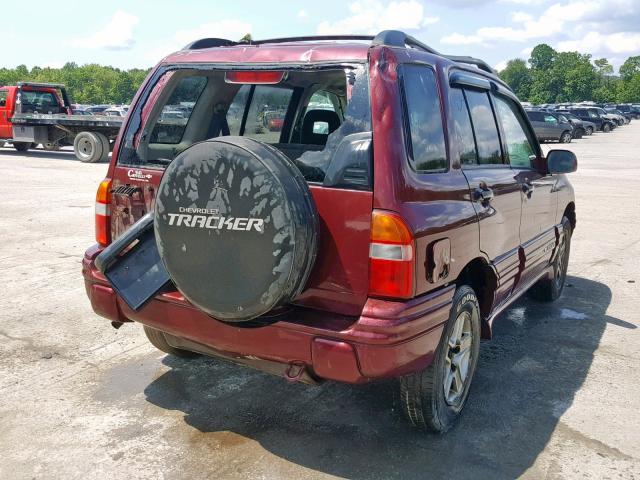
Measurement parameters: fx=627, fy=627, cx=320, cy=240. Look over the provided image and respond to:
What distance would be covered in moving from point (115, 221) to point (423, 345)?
6.10 ft

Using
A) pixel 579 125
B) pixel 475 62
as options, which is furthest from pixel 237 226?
pixel 579 125

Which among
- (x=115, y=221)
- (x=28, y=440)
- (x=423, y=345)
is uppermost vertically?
(x=115, y=221)

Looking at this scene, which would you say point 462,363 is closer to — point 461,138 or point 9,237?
point 461,138

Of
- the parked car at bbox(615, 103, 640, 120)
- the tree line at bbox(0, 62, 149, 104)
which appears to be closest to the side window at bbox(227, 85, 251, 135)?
the parked car at bbox(615, 103, 640, 120)

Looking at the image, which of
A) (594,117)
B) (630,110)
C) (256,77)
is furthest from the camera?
(630,110)

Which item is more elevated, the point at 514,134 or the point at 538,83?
the point at 538,83

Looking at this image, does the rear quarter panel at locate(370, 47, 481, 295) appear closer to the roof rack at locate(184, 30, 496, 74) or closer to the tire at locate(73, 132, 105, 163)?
the roof rack at locate(184, 30, 496, 74)

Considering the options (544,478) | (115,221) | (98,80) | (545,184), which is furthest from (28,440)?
Result: (98,80)

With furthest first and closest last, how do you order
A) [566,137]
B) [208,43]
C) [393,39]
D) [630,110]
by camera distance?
[630,110], [566,137], [208,43], [393,39]

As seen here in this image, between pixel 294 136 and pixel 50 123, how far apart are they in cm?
1623

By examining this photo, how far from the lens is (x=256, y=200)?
263 centimetres

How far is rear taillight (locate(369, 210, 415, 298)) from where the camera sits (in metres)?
2.69

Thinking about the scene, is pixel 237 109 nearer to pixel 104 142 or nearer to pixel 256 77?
pixel 256 77

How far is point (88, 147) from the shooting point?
18.3m
